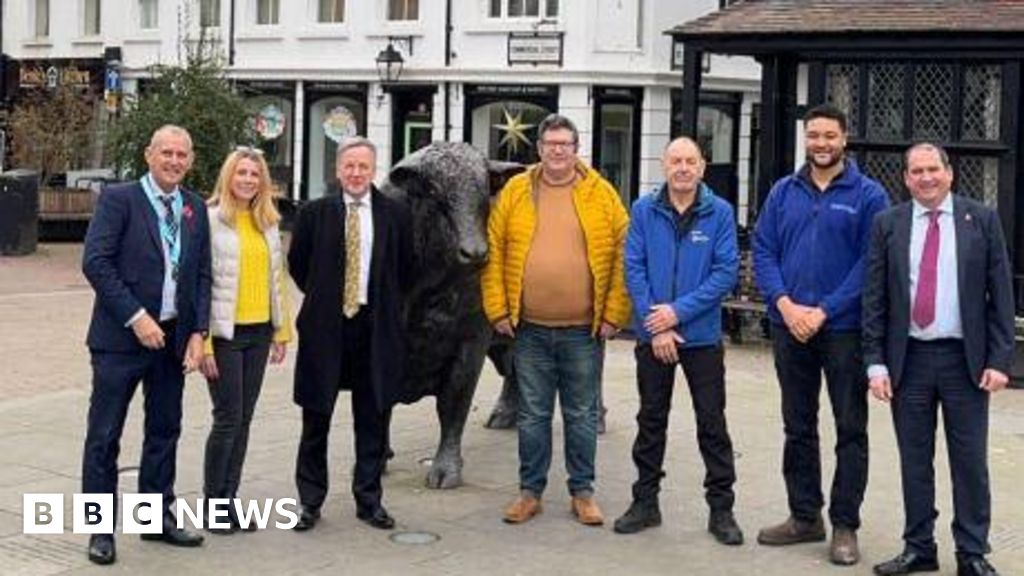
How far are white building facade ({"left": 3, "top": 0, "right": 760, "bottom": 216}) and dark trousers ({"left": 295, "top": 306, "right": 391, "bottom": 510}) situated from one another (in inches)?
657

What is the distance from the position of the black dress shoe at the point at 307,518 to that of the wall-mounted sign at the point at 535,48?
19.5m

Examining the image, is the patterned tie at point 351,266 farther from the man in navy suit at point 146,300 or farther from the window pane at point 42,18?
the window pane at point 42,18

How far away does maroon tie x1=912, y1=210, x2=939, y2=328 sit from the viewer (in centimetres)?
651

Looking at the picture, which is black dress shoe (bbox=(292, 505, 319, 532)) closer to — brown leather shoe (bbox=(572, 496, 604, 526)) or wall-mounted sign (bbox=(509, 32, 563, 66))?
brown leather shoe (bbox=(572, 496, 604, 526))

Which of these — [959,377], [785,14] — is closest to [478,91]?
[785,14]

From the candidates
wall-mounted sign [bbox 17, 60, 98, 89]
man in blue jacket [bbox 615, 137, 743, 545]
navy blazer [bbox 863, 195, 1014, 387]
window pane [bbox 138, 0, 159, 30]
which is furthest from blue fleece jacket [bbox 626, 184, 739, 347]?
wall-mounted sign [bbox 17, 60, 98, 89]

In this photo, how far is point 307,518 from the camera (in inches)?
285

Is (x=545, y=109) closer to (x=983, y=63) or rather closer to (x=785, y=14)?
(x=785, y=14)

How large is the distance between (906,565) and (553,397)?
188cm

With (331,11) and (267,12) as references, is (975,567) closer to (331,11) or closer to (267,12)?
(331,11)

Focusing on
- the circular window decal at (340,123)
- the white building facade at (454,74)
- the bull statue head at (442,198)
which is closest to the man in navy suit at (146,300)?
the bull statue head at (442,198)

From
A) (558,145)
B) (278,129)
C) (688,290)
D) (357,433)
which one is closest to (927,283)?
(688,290)

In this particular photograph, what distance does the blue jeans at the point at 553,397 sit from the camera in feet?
24.2

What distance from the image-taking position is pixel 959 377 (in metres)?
6.52
